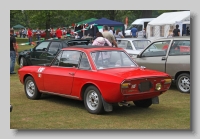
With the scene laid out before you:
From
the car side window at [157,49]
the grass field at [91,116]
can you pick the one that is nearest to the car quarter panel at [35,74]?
the grass field at [91,116]

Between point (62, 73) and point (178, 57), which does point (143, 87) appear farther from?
point (178, 57)

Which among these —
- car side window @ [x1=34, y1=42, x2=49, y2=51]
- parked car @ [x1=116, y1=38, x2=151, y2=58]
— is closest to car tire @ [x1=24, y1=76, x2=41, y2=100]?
car side window @ [x1=34, y1=42, x2=49, y2=51]

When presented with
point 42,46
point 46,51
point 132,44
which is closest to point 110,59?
point 46,51

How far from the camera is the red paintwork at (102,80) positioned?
7047mm

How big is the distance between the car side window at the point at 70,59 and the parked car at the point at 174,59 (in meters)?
3.29

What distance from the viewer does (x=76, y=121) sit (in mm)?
7133

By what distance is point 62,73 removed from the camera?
8.26 meters

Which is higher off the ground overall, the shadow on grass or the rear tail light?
the rear tail light

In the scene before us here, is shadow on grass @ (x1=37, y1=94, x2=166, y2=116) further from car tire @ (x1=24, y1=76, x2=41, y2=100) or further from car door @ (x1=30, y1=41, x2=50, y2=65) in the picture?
car door @ (x1=30, y1=41, x2=50, y2=65)

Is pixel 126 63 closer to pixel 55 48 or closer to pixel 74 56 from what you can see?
pixel 74 56

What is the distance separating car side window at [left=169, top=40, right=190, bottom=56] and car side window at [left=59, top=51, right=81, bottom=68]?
11.3ft

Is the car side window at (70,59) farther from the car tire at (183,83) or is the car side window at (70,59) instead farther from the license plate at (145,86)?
the car tire at (183,83)

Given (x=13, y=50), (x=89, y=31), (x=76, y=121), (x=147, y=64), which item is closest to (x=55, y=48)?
(x=13, y=50)

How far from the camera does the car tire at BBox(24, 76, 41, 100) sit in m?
9.19
